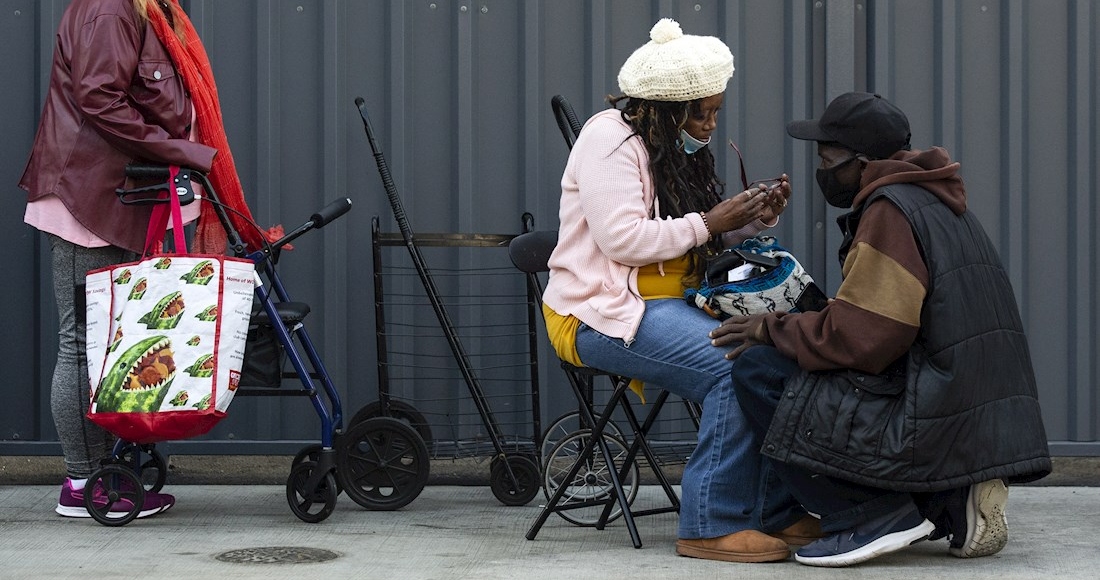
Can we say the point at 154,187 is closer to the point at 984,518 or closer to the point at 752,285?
the point at 752,285

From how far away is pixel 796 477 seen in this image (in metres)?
4.18

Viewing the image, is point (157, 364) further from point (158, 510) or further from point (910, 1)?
point (910, 1)

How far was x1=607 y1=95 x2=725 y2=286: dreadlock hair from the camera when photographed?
443cm

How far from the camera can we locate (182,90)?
4992 mm

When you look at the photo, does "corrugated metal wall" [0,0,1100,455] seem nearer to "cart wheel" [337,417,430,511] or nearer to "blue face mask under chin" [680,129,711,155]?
"cart wheel" [337,417,430,511]

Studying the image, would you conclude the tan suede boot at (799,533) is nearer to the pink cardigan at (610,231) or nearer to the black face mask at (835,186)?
the pink cardigan at (610,231)

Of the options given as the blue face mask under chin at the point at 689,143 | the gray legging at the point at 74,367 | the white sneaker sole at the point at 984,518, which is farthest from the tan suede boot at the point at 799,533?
the gray legging at the point at 74,367

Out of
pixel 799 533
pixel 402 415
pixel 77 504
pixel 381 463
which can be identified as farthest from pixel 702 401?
pixel 77 504

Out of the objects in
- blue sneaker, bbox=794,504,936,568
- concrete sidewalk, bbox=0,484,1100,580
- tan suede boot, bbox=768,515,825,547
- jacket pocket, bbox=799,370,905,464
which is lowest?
concrete sidewalk, bbox=0,484,1100,580

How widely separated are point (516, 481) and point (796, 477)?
4.68 feet

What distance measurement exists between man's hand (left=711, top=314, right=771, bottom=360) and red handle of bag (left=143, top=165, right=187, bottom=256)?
1.82 m

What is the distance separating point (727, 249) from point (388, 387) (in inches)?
62.8

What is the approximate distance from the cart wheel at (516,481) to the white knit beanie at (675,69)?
160 centimetres

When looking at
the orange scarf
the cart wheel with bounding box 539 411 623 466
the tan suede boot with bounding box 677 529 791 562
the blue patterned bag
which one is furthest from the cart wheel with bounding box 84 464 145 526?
the blue patterned bag
